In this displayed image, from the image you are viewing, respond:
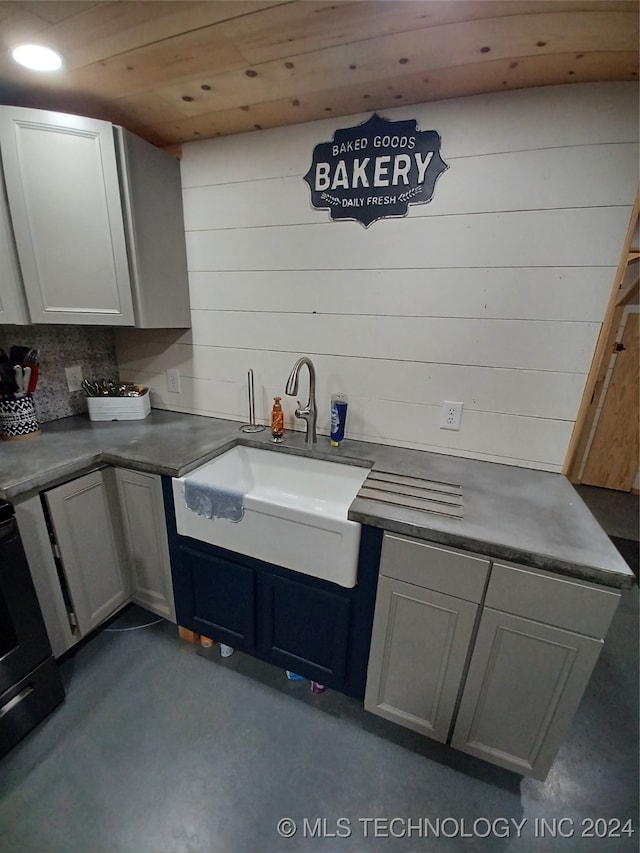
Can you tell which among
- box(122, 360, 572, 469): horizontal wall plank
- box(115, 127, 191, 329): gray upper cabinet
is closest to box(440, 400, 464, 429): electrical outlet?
box(122, 360, 572, 469): horizontal wall plank

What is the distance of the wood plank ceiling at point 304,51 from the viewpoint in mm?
859

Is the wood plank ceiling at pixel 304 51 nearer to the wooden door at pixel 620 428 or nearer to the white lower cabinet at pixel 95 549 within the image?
the white lower cabinet at pixel 95 549

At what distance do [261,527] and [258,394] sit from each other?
79 centimetres

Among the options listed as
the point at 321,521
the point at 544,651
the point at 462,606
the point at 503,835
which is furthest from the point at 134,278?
the point at 503,835

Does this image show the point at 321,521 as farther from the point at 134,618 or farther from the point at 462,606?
the point at 134,618

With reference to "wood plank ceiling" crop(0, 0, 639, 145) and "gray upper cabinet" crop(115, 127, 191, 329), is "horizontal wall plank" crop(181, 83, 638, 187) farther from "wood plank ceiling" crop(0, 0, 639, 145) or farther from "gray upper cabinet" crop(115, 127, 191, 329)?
"gray upper cabinet" crop(115, 127, 191, 329)

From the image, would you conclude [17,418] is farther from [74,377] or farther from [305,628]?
[305,628]

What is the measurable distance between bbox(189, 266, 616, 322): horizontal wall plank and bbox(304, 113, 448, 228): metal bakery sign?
0.25 meters

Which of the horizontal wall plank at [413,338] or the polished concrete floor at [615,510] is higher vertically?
the horizontal wall plank at [413,338]

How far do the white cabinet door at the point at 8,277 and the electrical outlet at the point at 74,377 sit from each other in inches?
18.7

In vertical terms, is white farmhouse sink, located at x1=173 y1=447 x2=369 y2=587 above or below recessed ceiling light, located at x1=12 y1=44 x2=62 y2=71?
below

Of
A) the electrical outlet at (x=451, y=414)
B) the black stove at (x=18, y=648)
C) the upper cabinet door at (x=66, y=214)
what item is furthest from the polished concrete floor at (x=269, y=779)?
the upper cabinet door at (x=66, y=214)

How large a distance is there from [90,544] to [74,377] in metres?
0.94

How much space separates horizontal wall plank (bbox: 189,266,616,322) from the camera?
1239 mm
